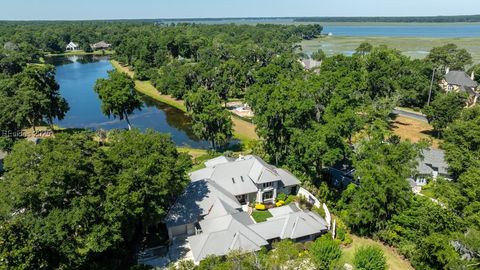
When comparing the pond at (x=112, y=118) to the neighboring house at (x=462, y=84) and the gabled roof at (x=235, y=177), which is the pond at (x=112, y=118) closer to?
the gabled roof at (x=235, y=177)

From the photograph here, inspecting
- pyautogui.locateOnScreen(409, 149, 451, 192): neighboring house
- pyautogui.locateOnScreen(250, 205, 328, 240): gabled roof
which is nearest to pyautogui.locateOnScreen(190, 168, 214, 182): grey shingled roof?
pyautogui.locateOnScreen(250, 205, 328, 240): gabled roof

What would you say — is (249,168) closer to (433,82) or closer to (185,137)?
(185,137)

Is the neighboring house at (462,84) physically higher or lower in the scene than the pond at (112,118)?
higher

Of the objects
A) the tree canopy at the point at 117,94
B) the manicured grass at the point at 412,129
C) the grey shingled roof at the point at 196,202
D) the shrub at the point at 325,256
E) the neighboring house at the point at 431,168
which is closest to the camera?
the shrub at the point at 325,256

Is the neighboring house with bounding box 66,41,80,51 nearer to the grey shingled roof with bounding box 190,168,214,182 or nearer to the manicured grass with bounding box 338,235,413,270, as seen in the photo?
the grey shingled roof with bounding box 190,168,214,182

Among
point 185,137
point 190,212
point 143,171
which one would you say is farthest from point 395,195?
point 185,137

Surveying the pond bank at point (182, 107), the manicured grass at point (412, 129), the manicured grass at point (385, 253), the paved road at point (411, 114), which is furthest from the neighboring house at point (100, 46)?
the manicured grass at point (385, 253)
